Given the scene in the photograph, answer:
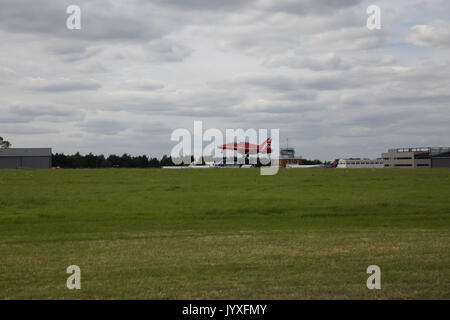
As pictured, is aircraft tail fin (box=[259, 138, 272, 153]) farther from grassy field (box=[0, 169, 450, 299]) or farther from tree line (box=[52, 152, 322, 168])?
grassy field (box=[0, 169, 450, 299])

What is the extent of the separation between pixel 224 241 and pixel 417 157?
155303 millimetres

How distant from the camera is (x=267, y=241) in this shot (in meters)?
16.6

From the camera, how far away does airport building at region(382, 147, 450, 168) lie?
138250mm

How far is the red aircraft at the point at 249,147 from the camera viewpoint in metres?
106

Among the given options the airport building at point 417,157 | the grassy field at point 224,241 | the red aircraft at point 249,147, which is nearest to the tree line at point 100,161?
the red aircraft at point 249,147

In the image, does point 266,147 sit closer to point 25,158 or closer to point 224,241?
point 25,158

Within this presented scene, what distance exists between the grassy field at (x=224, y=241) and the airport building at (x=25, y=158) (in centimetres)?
6140

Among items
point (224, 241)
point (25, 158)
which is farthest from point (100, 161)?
point (224, 241)

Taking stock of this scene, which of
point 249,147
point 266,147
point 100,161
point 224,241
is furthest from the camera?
point 100,161

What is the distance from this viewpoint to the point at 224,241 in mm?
16750

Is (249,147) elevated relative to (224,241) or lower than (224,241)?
elevated

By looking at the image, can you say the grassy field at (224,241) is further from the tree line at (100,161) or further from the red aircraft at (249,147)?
the tree line at (100,161)

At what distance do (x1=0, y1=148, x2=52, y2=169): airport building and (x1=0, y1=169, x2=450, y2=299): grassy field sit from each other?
61.4 metres
